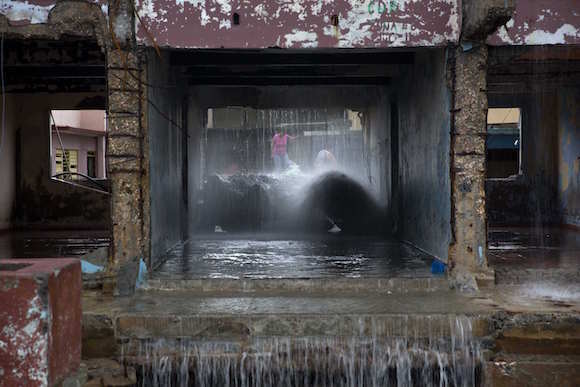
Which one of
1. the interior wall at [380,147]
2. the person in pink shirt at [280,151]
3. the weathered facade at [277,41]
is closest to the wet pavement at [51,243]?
the weathered facade at [277,41]

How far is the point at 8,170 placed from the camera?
42.0 feet

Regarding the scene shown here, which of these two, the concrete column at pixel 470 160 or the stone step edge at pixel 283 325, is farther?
the concrete column at pixel 470 160

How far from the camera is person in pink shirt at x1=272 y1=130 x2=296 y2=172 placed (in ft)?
74.3

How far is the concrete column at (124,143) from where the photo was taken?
6.55m

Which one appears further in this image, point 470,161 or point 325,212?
point 325,212

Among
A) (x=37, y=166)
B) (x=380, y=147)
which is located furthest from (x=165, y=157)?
(x=37, y=166)

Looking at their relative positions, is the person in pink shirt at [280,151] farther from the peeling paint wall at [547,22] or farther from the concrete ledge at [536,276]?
the peeling paint wall at [547,22]

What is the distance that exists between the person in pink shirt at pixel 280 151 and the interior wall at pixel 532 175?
34.2ft

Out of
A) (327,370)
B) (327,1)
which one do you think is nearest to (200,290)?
(327,370)

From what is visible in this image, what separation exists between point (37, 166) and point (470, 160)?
34.0 ft

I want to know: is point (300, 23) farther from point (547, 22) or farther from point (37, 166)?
point (37, 166)

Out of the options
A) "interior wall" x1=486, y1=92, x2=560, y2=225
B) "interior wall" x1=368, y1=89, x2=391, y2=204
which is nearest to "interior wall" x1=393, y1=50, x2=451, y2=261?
"interior wall" x1=368, y1=89, x2=391, y2=204

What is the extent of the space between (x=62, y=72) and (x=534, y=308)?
8676mm

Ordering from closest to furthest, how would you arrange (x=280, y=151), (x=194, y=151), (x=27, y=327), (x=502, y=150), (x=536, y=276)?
(x=27, y=327)
(x=536, y=276)
(x=194, y=151)
(x=502, y=150)
(x=280, y=151)
